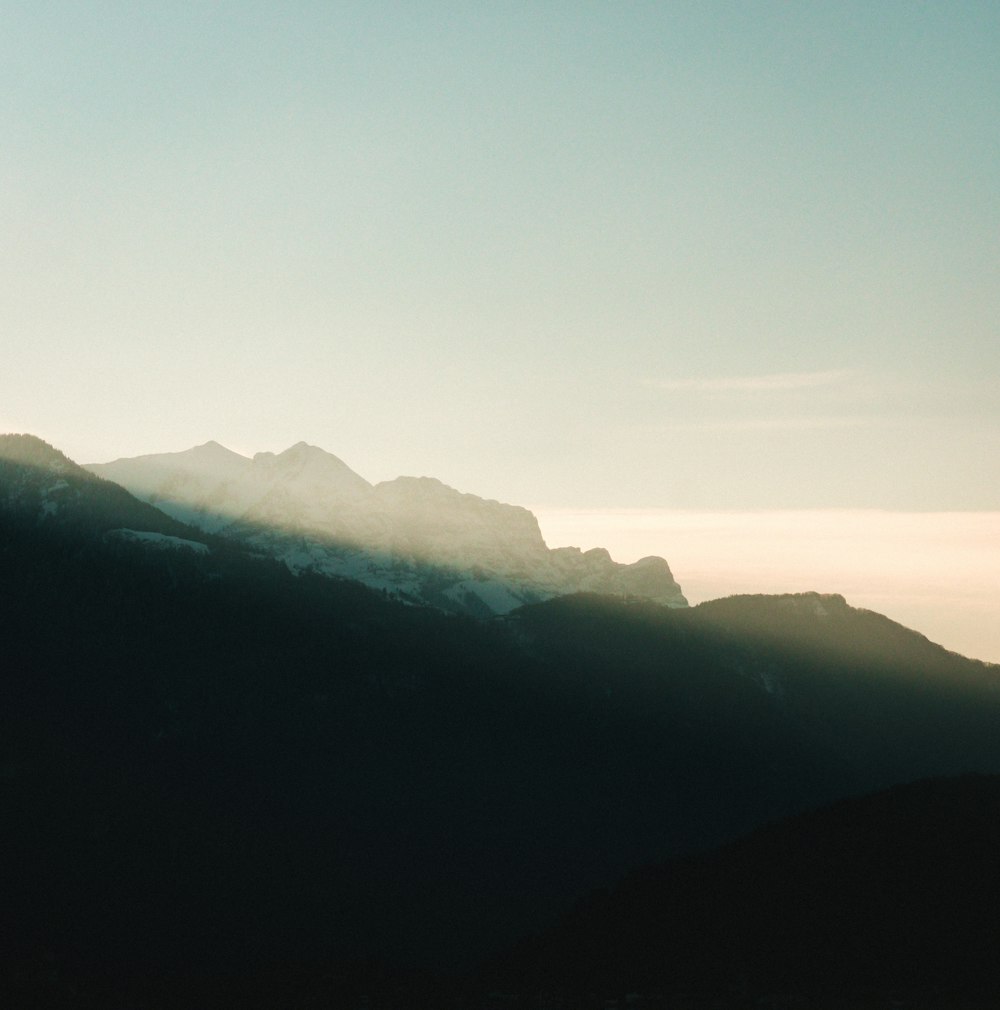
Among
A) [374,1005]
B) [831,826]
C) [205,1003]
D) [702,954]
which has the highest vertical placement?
[831,826]

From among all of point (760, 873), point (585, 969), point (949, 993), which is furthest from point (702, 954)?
point (949, 993)

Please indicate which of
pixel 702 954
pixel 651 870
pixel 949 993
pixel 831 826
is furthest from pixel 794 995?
pixel 651 870

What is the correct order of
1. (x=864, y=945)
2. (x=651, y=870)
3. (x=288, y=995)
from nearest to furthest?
(x=864, y=945) < (x=288, y=995) < (x=651, y=870)

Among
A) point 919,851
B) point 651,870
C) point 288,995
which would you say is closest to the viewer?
point 919,851

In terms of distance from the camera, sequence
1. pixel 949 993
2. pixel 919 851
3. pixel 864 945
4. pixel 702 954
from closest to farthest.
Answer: pixel 949 993
pixel 864 945
pixel 702 954
pixel 919 851

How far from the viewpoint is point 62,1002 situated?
11625cm

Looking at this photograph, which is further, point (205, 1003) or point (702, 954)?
point (205, 1003)

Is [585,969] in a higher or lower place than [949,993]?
lower

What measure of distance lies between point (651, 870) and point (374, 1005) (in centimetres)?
4495

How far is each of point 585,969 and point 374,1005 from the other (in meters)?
17.9

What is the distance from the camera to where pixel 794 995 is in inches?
3344

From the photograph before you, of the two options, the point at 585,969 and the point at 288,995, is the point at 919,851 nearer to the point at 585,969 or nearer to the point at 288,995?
the point at 585,969

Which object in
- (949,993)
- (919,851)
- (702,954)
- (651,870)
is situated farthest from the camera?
(651,870)

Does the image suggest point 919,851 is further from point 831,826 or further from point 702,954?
point 702,954
